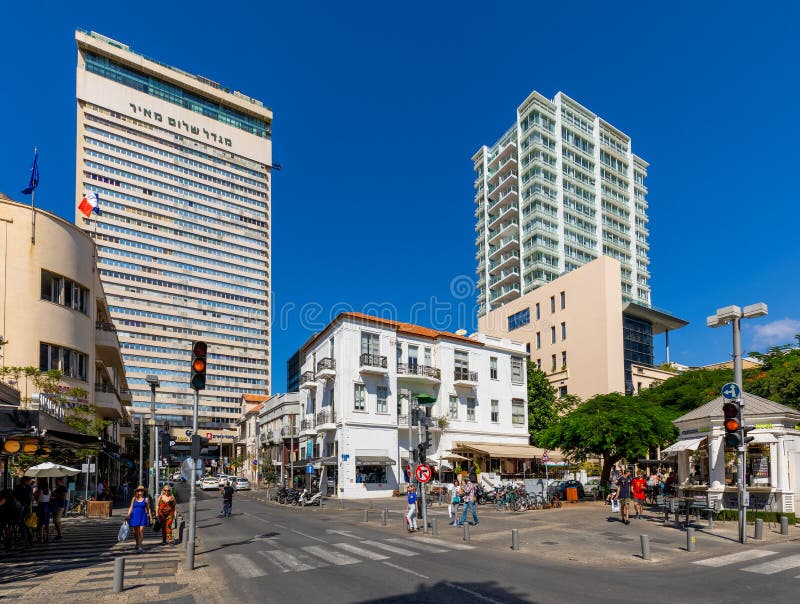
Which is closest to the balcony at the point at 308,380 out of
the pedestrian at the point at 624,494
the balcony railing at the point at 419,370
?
the balcony railing at the point at 419,370

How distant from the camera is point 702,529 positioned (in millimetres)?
19922

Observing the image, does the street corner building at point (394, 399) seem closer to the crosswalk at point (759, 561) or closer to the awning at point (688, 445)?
the awning at point (688, 445)

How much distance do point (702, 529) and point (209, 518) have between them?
20.7 meters

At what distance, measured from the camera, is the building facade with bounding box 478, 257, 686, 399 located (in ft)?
216

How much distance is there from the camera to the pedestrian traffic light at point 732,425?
16812mm

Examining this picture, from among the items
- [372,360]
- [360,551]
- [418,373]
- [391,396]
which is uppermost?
[372,360]

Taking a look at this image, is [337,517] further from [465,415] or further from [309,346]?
[309,346]

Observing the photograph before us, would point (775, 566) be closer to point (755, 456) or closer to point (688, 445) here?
point (688, 445)

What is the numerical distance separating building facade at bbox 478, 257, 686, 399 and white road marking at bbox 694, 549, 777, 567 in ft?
164

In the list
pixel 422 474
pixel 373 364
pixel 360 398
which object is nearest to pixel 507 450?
pixel 360 398

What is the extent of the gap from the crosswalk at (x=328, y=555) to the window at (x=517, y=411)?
3313cm

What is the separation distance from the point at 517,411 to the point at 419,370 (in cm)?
1028

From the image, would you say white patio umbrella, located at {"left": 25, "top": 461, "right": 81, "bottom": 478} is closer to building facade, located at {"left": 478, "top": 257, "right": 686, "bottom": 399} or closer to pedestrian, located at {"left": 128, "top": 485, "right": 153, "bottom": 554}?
pedestrian, located at {"left": 128, "top": 485, "right": 153, "bottom": 554}

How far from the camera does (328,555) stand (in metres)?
15.6
